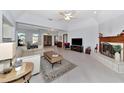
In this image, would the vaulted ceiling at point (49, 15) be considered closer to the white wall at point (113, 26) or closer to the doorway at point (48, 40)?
the white wall at point (113, 26)

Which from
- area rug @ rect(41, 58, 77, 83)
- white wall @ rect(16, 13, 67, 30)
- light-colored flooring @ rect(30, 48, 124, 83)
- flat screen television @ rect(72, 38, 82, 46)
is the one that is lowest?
light-colored flooring @ rect(30, 48, 124, 83)

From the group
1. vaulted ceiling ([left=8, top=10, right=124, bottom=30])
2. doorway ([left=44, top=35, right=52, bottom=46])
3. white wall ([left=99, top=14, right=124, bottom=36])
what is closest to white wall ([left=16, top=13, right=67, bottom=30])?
vaulted ceiling ([left=8, top=10, right=124, bottom=30])

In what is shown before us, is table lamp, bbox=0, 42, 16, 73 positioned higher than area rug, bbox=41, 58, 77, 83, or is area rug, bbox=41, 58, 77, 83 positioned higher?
table lamp, bbox=0, 42, 16, 73

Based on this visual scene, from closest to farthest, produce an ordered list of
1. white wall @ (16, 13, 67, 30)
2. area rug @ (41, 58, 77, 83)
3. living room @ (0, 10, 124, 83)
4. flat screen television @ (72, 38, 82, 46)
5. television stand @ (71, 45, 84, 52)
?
living room @ (0, 10, 124, 83), area rug @ (41, 58, 77, 83), white wall @ (16, 13, 67, 30), television stand @ (71, 45, 84, 52), flat screen television @ (72, 38, 82, 46)

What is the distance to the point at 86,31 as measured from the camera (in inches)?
336

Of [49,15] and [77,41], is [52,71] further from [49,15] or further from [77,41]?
[77,41]

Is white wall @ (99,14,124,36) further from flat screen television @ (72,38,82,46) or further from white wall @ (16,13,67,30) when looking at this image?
white wall @ (16,13,67,30)

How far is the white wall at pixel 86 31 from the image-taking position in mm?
7654

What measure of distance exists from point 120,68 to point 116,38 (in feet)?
5.11

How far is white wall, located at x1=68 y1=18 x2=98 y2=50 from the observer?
7.65 m

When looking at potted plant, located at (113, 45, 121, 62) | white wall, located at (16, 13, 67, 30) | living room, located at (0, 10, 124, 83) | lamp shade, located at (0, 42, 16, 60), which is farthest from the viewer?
white wall, located at (16, 13, 67, 30)

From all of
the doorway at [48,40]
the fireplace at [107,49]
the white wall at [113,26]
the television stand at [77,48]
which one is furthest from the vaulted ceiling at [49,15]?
the doorway at [48,40]
